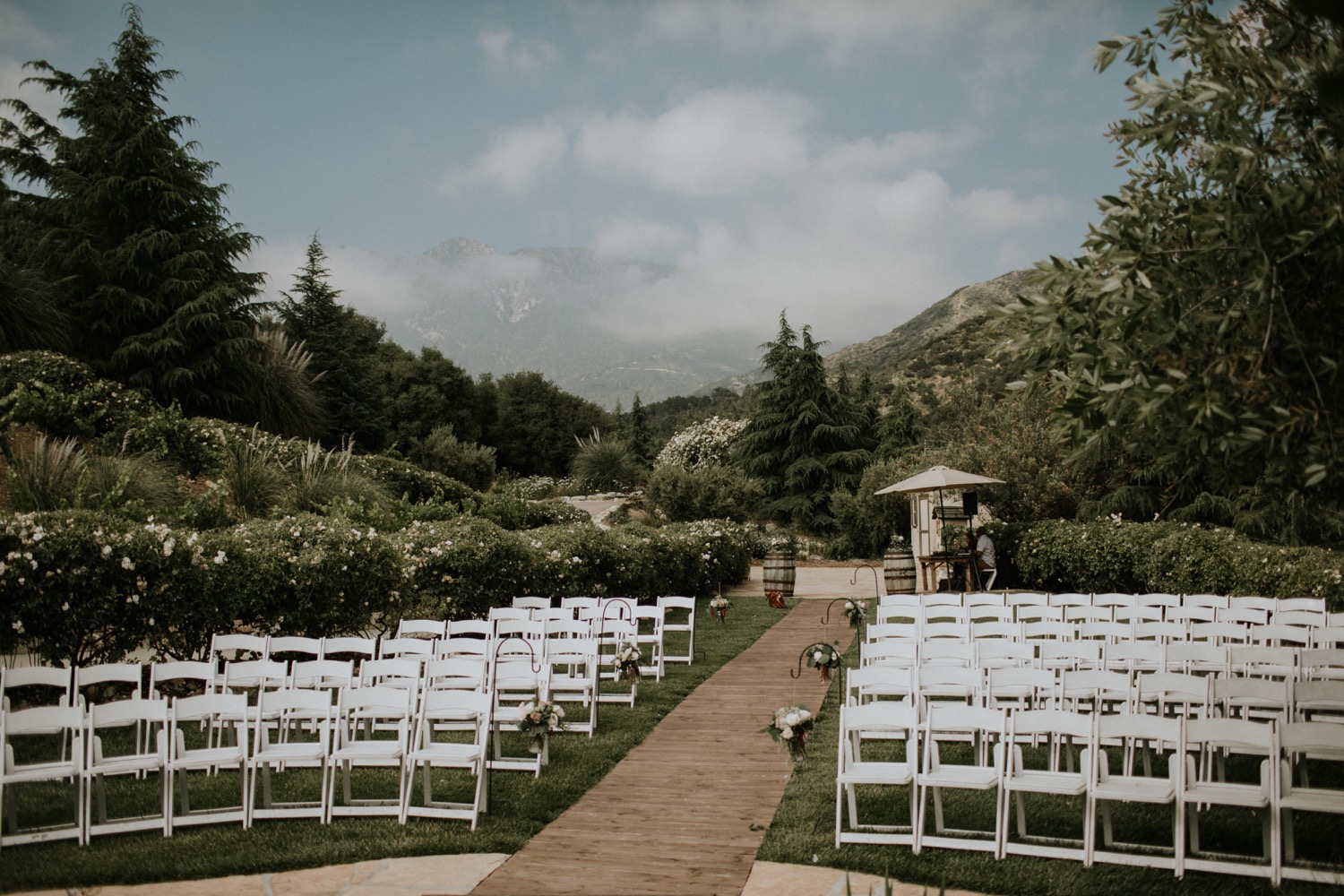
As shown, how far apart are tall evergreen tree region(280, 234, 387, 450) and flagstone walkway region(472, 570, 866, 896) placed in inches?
1227

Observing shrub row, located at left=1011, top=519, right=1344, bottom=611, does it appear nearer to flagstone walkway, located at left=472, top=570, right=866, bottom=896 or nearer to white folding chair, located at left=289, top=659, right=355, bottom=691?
flagstone walkway, located at left=472, top=570, right=866, bottom=896

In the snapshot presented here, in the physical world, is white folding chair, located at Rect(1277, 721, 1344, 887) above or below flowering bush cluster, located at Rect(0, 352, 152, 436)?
below

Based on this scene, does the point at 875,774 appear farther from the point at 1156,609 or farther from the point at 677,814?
the point at 1156,609

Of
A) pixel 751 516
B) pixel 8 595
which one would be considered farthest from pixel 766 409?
pixel 8 595

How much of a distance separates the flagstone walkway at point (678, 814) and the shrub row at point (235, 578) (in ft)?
12.5

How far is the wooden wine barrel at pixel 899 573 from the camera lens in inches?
755

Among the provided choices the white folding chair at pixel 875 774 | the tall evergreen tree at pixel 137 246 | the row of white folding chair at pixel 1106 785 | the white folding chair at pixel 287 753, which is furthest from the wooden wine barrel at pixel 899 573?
the tall evergreen tree at pixel 137 246

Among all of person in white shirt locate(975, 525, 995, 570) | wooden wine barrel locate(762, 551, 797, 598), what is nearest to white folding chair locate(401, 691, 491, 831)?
wooden wine barrel locate(762, 551, 797, 598)

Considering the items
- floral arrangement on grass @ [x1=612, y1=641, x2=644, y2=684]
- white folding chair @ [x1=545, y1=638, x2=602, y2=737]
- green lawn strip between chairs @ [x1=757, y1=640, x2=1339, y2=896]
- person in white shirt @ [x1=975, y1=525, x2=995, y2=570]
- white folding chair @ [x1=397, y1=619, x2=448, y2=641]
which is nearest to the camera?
green lawn strip between chairs @ [x1=757, y1=640, x2=1339, y2=896]

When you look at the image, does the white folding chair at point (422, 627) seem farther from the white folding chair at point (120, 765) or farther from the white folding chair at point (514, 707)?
the white folding chair at point (120, 765)

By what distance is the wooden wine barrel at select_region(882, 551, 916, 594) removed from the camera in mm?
19188

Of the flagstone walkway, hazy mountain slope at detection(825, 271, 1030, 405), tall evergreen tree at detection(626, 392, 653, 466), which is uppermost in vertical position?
hazy mountain slope at detection(825, 271, 1030, 405)

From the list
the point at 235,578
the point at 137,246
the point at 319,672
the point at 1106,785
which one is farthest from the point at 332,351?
the point at 1106,785

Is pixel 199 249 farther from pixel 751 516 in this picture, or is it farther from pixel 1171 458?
pixel 1171 458
